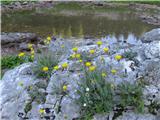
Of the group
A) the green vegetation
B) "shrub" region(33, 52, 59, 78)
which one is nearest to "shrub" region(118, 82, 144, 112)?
"shrub" region(33, 52, 59, 78)

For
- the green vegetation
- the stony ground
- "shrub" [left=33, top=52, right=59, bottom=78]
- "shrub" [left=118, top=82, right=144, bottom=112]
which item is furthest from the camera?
the green vegetation

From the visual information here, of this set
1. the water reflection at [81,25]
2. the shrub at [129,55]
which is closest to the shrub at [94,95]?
the shrub at [129,55]

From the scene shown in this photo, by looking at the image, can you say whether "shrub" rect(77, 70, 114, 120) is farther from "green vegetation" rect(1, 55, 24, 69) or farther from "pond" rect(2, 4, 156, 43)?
"pond" rect(2, 4, 156, 43)

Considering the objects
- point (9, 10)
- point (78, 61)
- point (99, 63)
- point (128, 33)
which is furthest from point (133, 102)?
point (9, 10)

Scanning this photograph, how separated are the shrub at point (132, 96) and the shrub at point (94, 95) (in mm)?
192

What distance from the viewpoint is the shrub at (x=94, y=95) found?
5.95 metres

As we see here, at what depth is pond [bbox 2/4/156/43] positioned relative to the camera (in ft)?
72.4

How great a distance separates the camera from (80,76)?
6527mm

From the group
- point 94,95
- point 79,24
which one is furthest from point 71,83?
point 79,24

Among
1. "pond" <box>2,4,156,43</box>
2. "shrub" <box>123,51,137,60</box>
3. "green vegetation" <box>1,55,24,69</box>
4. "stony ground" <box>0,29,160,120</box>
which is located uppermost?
"shrub" <box>123,51,137,60</box>

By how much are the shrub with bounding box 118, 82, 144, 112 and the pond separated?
45.8ft

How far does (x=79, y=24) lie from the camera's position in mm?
24953

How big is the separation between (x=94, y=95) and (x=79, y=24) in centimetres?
1919

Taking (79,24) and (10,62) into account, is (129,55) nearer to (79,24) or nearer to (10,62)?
(10,62)
